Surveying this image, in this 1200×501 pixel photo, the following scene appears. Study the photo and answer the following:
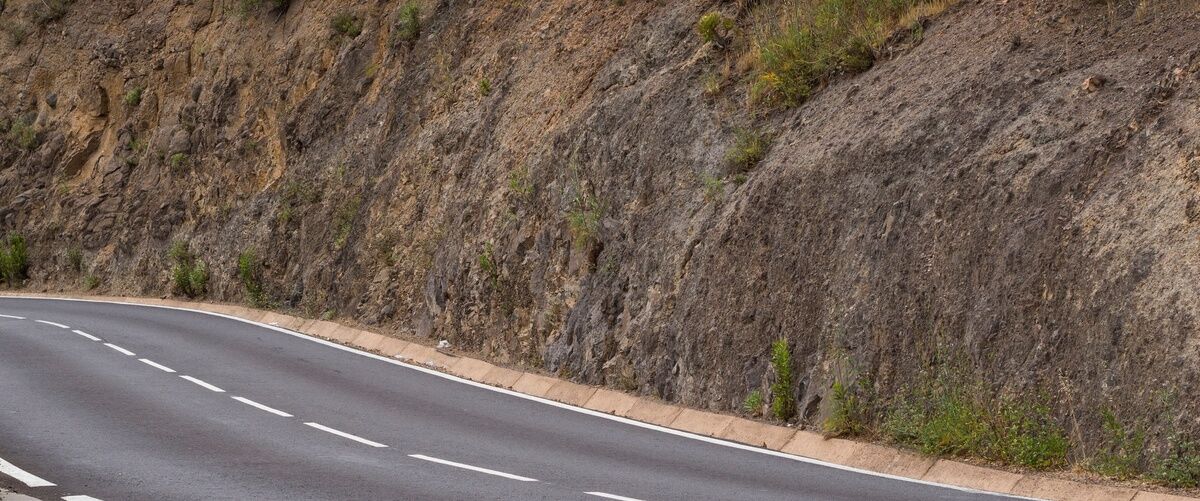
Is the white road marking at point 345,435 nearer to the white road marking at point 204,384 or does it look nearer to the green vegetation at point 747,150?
the white road marking at point 204,384

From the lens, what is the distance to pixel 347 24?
2805 centimetres

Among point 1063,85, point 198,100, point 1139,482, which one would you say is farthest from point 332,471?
point 198,100

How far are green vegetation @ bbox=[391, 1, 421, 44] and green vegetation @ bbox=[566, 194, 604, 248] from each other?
1072 centimetres

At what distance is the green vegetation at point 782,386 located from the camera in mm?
11125

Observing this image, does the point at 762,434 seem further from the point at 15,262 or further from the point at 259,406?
the point at 15,262

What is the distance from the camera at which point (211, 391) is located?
14047mm

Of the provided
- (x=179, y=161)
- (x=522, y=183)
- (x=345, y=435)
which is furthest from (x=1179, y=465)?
(x=179, y=161)

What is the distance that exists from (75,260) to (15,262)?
10.3ft

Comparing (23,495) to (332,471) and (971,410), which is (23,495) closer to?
(332,471)

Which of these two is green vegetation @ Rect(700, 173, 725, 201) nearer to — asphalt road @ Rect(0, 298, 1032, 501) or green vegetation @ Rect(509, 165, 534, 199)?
asphalt road @ Rect(0, 298, 1032, 501)

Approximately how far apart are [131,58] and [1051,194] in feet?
111

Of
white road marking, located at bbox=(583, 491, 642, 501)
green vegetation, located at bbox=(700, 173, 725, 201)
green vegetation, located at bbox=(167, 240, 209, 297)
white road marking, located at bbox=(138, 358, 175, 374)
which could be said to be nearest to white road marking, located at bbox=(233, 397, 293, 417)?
white road marking, located at bbox=(138, 358, 175, 374)

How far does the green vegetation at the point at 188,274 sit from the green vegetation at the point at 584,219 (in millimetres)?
15105

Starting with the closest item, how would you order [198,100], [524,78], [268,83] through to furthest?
[524,78], [268,83], [198,100]
